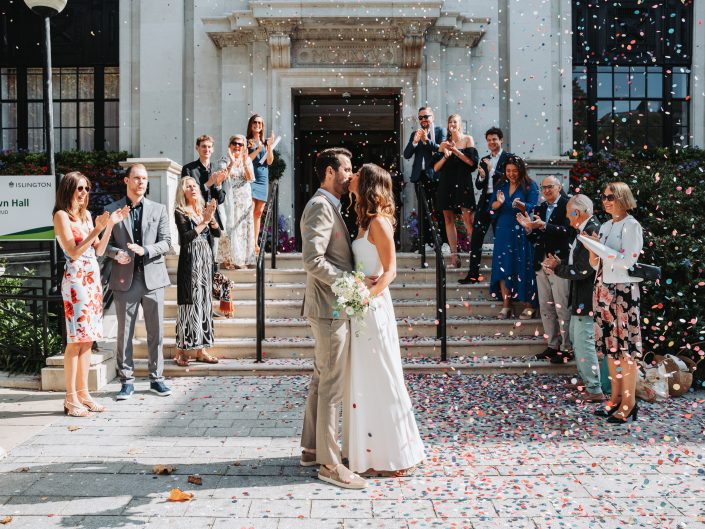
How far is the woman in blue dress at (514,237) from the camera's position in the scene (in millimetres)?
8078

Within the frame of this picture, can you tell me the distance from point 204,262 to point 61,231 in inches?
68.4

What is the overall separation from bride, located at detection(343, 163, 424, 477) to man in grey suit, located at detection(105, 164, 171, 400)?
2.84 m

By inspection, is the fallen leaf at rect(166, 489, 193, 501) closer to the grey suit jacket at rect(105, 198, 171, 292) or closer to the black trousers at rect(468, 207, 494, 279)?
the grey suit jacket at rect(105, 198, 171, 292)

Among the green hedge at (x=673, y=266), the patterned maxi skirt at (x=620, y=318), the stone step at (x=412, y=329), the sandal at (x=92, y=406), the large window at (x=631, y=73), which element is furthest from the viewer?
the large window at (x=631, y=73)

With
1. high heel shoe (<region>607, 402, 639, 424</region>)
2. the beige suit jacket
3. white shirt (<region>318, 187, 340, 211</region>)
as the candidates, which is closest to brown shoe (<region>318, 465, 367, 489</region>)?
the beige suit jacket

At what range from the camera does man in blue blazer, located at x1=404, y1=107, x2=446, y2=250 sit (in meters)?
9.42

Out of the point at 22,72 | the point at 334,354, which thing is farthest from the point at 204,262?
the point at 22,72

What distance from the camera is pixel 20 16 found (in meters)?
14.1

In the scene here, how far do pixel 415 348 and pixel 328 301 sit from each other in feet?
12.2

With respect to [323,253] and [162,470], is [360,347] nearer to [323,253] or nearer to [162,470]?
[323,253]

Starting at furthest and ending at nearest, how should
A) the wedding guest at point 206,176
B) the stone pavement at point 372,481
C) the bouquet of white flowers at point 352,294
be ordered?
the wedding guest at point 206,176
the bouquet of white flowers at point 352,294
the stone pavement at point 372,481

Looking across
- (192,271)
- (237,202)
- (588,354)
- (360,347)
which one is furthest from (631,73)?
(360,347)

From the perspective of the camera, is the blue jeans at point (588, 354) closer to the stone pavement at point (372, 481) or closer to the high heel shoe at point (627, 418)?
the stone pavement at point (372, 481)

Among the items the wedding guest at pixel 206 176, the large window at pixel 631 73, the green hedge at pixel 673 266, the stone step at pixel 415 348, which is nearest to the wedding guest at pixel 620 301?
the green hedge at pixel 673 266
